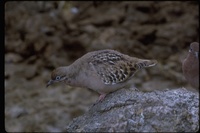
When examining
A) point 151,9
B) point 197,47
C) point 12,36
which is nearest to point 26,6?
point 12,36

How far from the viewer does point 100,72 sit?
6754 mm

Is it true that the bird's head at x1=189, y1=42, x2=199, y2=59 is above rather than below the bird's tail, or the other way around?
above

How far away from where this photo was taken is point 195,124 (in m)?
5.30

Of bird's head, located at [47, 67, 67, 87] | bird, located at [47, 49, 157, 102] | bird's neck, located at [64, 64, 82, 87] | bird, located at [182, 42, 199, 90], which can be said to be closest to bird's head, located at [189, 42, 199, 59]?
bird, located at [182, 42, 199, 90]

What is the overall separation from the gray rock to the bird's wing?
0.59 m

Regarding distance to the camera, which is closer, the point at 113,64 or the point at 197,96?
the point at 197,96

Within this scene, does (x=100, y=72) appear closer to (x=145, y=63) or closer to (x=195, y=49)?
(x=145, y=63)

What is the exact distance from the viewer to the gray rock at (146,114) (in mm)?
5309

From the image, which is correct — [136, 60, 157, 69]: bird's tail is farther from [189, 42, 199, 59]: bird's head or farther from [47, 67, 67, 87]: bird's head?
[47, 67, 67, 87]: bird's head

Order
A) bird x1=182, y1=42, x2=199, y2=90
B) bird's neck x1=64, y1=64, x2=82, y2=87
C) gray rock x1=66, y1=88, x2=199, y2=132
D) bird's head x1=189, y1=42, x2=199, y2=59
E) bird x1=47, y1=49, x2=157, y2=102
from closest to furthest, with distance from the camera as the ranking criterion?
gray rock x1=66, y1=88, x2=199, y2=132 < bird's head x1=189, y1=42, x2=199, y2=59 < bird x1=182, y1=42, x2=199, y2=90 < bird x1=47, y1=49, x2=157, y2=102 < bird's neck x1=64, y1=64, x2=82, y2=87

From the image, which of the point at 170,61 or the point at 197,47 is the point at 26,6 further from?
the point at 197,47

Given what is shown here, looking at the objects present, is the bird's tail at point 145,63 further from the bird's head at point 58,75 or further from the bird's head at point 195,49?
the bird's head at point 58,75

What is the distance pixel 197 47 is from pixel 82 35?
557 cm

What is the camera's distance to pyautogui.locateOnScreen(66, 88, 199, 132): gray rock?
209 inches
